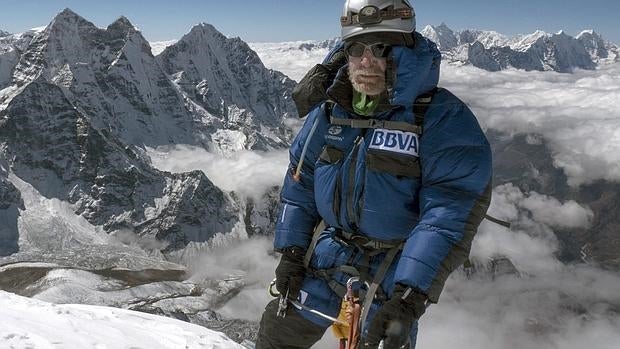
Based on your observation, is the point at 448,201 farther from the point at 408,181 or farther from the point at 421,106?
the point at 421,106

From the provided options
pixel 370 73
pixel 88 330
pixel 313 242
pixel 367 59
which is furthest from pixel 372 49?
pixel 88 330

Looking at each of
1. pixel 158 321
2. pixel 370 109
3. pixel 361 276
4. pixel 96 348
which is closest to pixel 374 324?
pixel 361 276

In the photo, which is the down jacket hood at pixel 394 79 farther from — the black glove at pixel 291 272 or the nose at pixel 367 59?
the black glove at pixel 291 272

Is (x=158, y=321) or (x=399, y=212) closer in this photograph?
(x=399, y=212)

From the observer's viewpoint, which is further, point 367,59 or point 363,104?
point 363,104

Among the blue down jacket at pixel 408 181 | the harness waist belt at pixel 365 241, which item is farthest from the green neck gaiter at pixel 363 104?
the harness waist belt at pixel 365 241

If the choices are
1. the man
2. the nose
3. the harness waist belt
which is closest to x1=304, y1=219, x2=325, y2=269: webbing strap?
the man

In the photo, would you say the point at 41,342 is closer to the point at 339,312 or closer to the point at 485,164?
the point at 339,312

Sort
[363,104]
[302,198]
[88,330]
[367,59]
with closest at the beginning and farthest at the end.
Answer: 1. [367,59]
2. [363,104]
3. [302,198]
4. [88,330]

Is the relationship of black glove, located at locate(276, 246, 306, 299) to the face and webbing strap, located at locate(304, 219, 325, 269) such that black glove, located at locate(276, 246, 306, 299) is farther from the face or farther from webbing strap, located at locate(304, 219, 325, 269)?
the face
